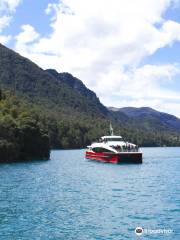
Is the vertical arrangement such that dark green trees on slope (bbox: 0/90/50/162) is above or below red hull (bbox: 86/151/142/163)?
above

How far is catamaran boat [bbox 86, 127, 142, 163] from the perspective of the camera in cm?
11525

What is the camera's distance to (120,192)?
60875 mm

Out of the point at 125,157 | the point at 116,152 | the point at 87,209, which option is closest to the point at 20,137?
the point at 116,152

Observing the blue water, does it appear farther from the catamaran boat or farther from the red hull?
the catamaran boat

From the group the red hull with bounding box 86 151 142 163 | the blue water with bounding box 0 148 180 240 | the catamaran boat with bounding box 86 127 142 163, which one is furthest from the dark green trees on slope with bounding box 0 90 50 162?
the blue water with bounding box 0 148 180 240

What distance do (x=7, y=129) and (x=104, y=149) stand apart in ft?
88.7

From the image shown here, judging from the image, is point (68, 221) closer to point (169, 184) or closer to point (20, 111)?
point (169, 184)

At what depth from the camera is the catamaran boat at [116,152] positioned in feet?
378

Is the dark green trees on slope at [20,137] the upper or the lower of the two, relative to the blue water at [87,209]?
upper

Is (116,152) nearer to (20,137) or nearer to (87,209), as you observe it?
(20,137)

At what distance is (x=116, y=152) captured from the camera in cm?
11712

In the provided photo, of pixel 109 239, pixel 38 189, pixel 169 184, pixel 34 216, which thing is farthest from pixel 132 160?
pixel 109 239

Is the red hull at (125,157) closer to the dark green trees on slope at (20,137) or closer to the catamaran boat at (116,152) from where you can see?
the catamaran boat at (116,152)

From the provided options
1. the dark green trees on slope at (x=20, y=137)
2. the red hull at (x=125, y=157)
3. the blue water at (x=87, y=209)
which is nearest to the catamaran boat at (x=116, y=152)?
the red hull at (x=125, y=157)
